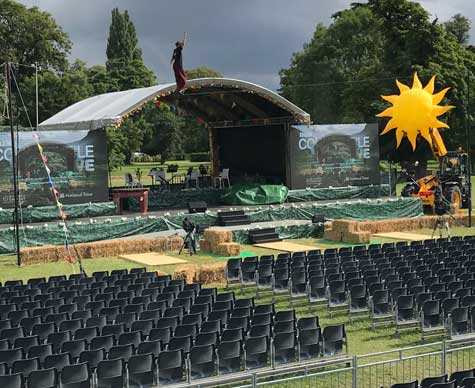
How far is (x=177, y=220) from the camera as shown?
27766 mm

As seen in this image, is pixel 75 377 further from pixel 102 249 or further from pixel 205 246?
pixel 205 246

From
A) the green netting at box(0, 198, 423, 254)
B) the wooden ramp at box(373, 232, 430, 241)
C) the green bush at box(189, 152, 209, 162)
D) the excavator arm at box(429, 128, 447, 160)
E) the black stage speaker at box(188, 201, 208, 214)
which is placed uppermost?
the green bush at box(189, 152, 209, 162)

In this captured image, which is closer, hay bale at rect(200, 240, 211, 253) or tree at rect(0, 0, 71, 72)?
hay bale at rect(200, 240, 211, 253)

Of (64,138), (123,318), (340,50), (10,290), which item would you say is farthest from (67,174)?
(340,50)

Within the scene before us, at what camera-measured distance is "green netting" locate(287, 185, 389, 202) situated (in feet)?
113

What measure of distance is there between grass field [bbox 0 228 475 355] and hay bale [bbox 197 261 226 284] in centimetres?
29

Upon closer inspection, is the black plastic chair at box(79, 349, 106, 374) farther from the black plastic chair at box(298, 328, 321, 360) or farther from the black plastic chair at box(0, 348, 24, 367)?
the black plastic chair at box(298, 328, 321, 360)

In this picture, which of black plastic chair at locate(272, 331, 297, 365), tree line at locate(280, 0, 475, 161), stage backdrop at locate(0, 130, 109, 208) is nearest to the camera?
black plastic chair at locate(272, 331, 297, 365)

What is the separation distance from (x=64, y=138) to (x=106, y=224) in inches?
196

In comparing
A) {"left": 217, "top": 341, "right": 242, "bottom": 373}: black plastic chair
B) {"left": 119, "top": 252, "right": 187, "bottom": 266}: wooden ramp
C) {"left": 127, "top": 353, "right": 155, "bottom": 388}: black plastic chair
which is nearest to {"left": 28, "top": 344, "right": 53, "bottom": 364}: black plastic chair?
{"left": 127, "top": 353, "right": 155, "bottom": 388}: black plastic chair

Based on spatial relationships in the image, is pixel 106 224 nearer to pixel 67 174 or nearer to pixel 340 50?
pixel 67 174

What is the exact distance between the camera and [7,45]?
6006 centimetres

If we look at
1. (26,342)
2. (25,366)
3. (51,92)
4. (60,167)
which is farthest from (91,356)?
(51,92)

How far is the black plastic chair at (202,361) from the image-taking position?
10.5 m
